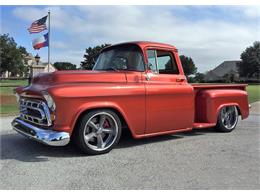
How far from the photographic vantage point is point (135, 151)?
573 cm

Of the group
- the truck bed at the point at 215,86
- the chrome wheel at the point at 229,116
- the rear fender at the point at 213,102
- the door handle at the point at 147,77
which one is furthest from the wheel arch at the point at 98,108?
the chrome wheel at the point at 229,116

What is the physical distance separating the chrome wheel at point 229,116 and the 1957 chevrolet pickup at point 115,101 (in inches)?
18.4

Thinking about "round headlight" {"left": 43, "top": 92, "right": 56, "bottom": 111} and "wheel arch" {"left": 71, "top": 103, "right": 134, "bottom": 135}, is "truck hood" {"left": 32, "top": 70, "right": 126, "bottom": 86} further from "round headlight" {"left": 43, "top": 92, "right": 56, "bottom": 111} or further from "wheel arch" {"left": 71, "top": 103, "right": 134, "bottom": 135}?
"wheel arch" {"left": 71, "top": 103, "right": 134, "bottom": 135}

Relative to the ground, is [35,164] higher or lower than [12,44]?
lower

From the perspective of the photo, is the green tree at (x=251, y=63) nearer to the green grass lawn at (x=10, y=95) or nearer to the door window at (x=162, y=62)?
the green grass lawn at (x=10, y=95)

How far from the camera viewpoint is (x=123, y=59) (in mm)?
6312

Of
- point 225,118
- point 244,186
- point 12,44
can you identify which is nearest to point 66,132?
point 244,186

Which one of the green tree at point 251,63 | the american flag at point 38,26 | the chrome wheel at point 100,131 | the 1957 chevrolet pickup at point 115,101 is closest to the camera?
the 1957 chevrolet pickup at point 115,101

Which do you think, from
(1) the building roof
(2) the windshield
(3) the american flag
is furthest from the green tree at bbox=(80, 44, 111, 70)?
(1) the building roof

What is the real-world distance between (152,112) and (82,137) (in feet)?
4.56

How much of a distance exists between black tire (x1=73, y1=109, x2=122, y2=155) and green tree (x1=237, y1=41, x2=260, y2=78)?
8453cm

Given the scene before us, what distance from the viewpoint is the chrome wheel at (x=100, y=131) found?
17.8ft

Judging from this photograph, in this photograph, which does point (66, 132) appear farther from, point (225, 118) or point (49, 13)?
point (49, 13)

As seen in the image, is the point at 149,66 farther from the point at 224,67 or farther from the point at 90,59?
the point at 224,67
